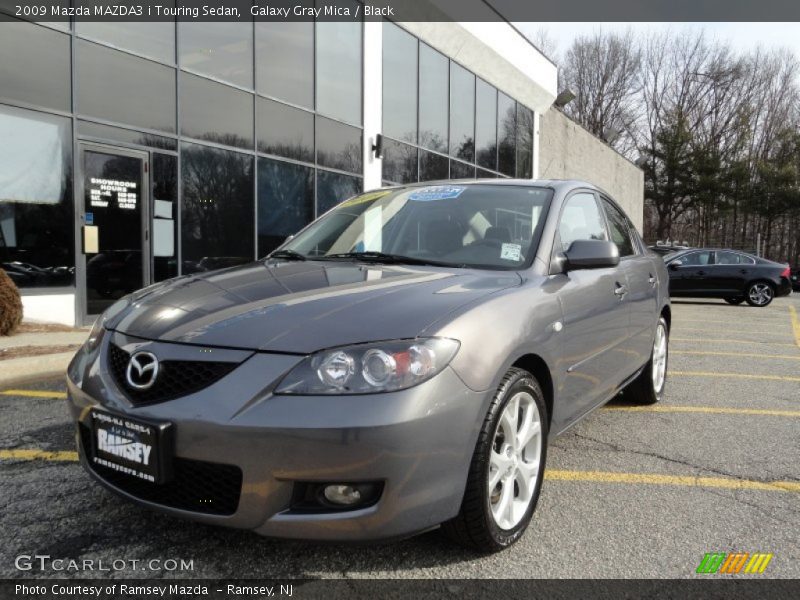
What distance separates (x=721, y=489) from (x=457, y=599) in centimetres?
176

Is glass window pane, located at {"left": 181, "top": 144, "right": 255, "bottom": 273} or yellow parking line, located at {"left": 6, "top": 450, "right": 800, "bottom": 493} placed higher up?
glass window pane, located at {"left": 181, "top": 144, "right": 255, "bottom": 273}

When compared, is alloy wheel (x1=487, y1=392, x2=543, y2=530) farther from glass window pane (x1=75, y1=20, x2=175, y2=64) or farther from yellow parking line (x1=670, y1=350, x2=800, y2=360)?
glass window pane (x1=75, y1=20, x2=175, y2=64)

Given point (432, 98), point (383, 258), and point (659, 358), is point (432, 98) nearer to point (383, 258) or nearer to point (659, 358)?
point (659, 358)

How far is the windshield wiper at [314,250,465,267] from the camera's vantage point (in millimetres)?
3139

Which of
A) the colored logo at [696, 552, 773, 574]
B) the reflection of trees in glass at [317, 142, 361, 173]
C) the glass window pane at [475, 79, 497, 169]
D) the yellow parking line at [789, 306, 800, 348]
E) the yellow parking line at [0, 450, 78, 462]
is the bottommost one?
the yellow parking line at [789, 306, 800, 348]

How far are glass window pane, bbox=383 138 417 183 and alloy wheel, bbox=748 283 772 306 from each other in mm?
9294

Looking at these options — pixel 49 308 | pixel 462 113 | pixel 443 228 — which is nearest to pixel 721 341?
pixel 443 228

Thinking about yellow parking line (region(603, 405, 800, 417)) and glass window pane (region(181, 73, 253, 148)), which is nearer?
yellow parking line (region(603, 405, 800, 417))

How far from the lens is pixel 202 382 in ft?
6.93

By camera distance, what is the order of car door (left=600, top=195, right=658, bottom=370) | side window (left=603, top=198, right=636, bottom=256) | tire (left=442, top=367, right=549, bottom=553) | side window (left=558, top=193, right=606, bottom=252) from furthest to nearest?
side window (left=603, top=198, right=636, bottom=256)
car door (left=600, top=195, right=658, bottom=370)
side window (left=558, top=193, right=606, bottom=252)
tire (left=442, top=367, right=549, bottom=553)

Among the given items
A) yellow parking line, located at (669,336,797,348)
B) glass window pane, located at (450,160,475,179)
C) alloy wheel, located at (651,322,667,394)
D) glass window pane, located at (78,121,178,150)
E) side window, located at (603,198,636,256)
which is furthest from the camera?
glass window pane, located at (450,160,475,179)

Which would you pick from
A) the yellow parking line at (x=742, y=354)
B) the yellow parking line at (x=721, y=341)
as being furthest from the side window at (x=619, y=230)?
the yellow parking line at (x=721, y=341)

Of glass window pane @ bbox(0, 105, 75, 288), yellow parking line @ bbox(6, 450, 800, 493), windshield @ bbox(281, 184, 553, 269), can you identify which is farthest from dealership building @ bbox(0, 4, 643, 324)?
windshield @ bbox(281, 184, 553, 269)

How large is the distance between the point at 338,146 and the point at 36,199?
6473 millimetres
